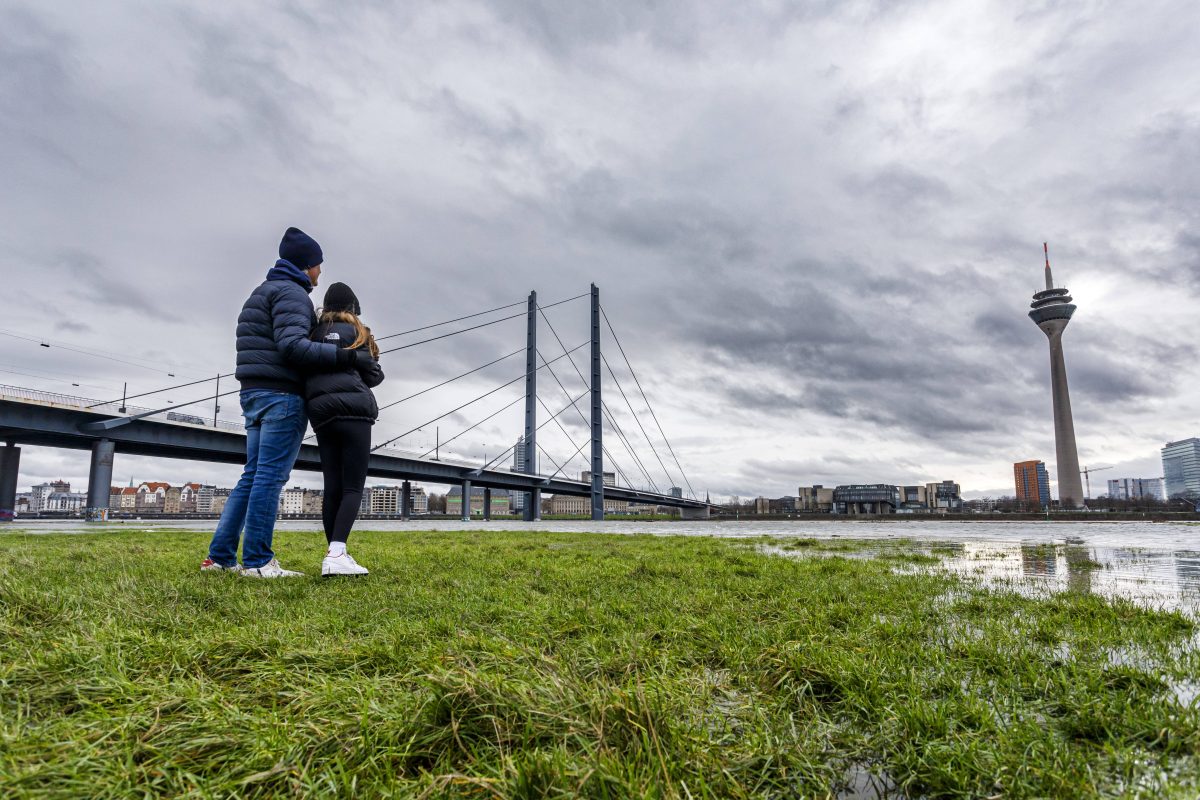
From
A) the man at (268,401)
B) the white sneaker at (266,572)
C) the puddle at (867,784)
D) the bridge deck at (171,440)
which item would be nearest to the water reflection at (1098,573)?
the puddle at (867,784)

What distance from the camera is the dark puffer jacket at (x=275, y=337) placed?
4.35 metres

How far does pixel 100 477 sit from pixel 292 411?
41644 mm

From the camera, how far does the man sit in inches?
170

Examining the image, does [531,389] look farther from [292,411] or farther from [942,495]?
[942,495]

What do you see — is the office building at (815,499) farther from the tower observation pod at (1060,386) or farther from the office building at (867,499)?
the tower observation pod at (1060,386)

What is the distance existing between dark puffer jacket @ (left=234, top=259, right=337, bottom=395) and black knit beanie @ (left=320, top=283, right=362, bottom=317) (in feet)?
0.63

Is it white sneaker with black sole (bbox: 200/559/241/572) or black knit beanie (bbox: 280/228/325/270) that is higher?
black knit beanie (bbox: 280/228/325/270)

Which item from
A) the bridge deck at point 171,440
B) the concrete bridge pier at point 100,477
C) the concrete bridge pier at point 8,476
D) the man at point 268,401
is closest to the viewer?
the man at point 268,401

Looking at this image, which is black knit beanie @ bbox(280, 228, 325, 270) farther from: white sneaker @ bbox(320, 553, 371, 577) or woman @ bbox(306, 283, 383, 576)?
white sneaker @ bbox(320, 553, 371, 577)

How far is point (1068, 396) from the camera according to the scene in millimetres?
108375

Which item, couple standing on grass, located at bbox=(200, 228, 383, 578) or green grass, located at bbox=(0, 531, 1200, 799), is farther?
couple standing on grass, located at bbox=(200, 228, 383, 578)

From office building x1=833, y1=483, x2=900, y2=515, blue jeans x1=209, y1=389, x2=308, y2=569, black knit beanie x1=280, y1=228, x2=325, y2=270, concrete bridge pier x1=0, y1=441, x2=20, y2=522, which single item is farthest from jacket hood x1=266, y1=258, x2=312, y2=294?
office building x1=833, y1=483, x2=900, y2=515

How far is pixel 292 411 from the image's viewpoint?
14.7ft

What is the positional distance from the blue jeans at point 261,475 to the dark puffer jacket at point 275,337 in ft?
0.35
